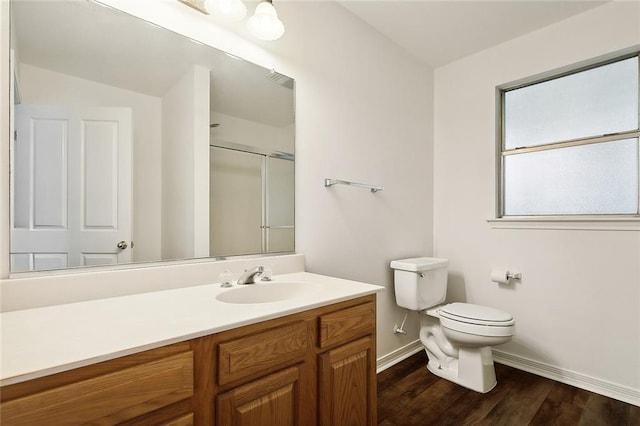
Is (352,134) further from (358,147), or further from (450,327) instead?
(450,327)

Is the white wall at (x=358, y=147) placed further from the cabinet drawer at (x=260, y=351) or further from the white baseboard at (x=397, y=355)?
the cabinet drawer at (x=260, y=351)

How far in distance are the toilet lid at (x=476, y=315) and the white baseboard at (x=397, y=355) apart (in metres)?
0.50

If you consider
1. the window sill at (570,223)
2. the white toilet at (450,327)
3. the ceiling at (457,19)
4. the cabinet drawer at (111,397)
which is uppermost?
the ceiling at (457,19)

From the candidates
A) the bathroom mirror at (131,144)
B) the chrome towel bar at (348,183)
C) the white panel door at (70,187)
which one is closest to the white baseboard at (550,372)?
the chrome towel bar at (348,183)

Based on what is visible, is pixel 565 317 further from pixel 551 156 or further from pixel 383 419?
pixel 383 419

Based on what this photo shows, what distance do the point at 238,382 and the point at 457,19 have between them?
2.35 metres

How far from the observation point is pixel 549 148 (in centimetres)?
215

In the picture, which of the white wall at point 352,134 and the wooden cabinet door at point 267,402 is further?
the white wall at point 352,134

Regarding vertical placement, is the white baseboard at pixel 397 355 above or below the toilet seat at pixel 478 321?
below

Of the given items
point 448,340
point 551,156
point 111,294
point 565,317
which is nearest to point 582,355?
point 565,317

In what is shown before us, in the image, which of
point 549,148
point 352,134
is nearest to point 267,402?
point 352,134

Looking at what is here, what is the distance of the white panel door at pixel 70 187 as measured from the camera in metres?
0.99

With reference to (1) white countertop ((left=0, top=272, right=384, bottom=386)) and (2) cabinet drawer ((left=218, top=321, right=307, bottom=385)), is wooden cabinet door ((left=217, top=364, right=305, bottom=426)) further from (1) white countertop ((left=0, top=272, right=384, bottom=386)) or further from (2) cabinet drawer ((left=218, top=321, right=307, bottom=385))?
(1) white countertop ((left=0, top=272, right=384, bottom=386))

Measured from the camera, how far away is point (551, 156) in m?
Answer: 2.16
